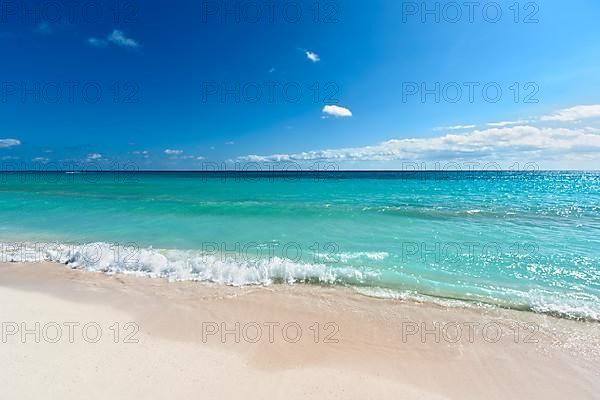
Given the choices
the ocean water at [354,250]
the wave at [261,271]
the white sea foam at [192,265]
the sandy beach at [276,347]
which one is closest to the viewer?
the sandy beach at [276,347]

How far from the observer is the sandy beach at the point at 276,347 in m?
3.57

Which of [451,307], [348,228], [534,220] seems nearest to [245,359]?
[451,307]

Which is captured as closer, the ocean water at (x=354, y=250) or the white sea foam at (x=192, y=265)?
the ocean water at (x=354, y=250)

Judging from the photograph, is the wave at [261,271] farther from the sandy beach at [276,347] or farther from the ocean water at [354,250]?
the sandy beach at [276,347]

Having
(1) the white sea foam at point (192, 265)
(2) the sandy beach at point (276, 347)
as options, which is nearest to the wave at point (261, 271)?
(1) the white sea foam at point (192, 265)

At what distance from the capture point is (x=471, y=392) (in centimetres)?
362

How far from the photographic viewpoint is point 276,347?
442 cm

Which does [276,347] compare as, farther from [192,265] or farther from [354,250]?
[354,250]

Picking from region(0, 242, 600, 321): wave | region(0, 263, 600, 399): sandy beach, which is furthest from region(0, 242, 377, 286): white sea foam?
region(0, 263, 600, 399): sandy beach

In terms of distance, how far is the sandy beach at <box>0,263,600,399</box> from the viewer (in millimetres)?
3572

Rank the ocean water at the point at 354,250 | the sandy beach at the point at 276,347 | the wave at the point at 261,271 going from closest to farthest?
the sandy beach at the point at 276,347 < the wave at the point at 261,271 < the ocean water at the point at 354,250

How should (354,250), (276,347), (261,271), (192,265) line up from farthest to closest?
(354,250)
(192,265)
(261,271)
(276,347)

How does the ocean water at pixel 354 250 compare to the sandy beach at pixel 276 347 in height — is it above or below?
above

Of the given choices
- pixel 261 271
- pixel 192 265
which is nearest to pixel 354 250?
pixel 261 271
